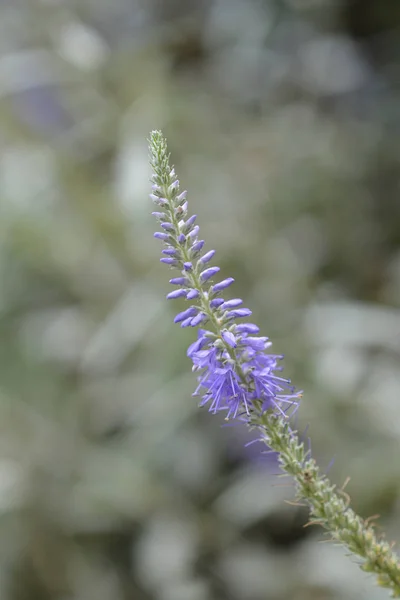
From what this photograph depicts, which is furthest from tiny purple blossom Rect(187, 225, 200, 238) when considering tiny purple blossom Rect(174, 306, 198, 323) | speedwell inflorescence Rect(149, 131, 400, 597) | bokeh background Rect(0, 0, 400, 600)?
bokeh background Rect(0, 0, 400, 600)

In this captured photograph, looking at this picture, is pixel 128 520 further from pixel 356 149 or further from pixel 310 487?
pixel 356 149

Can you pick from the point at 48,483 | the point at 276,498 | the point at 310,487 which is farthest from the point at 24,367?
the point at 310,487

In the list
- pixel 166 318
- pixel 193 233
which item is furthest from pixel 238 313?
pixel 166 318

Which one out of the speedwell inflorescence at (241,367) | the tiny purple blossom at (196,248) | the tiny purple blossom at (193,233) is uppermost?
the tiny purple blossom at (193,233)

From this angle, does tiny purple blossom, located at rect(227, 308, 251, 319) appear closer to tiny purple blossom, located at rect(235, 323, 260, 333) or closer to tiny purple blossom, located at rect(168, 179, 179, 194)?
tiny purple blossom, located at rect(235, 323, 260, 333)

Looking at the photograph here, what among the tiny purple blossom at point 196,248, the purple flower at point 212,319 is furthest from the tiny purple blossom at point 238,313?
the tiny purple blossom at point 196,248

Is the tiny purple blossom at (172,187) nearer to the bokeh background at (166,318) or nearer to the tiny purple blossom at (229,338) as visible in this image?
the tiny purple blossom at (229,338)
